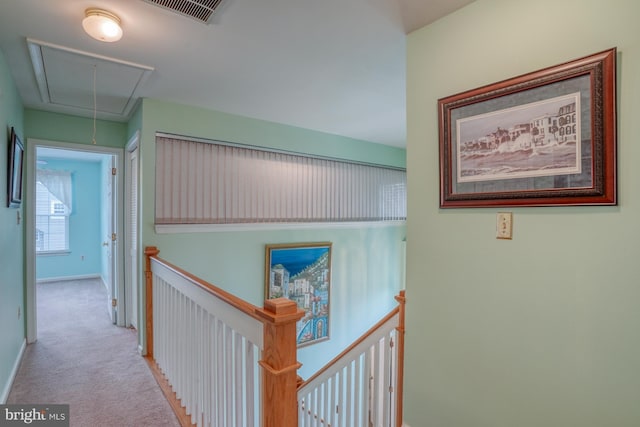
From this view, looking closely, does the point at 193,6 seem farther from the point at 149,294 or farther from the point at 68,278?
the point at 68,278

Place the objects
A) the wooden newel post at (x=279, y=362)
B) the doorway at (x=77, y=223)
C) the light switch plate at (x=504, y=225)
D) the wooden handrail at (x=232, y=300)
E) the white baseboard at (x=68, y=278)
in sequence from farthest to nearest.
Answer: the white baseboard at (x=68, y=278) → the doorway at (x=77, y=223) → the light switch plate at (x=504, y=225) → the wooden handrail at (x=232, y=300) → the wooden newel post at (x=279, y=362)

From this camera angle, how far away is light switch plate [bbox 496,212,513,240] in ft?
4.83

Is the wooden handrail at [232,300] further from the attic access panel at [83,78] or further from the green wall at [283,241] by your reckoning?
the attic access panel at [83,78]

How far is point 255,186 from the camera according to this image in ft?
11.7

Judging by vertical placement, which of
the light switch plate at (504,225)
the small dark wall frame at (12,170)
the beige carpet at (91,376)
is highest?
the small dark wall frame at (12,170)

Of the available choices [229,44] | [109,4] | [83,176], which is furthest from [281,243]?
[83,176]

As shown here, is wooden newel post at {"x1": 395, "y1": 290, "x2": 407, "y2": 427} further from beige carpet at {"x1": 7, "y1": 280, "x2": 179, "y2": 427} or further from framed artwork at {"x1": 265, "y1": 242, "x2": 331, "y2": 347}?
framed artwork at {"x1": 265, "y1": 242, "x2": 331, "y2": 347}

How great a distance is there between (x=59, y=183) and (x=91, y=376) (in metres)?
4.98

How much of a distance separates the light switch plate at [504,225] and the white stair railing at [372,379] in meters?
0.66

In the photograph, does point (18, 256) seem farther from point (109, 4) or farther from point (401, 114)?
point (401, 114)

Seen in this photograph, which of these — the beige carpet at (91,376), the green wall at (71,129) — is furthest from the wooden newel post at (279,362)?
the green wall at (71,129)

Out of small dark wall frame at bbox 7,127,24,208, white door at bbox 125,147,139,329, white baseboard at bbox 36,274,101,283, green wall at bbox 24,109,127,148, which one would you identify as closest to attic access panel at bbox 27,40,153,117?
green wall at bbox 24,109,127,148

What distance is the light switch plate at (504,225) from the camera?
147 cm

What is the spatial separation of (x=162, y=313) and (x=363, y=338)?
5.21 feet
